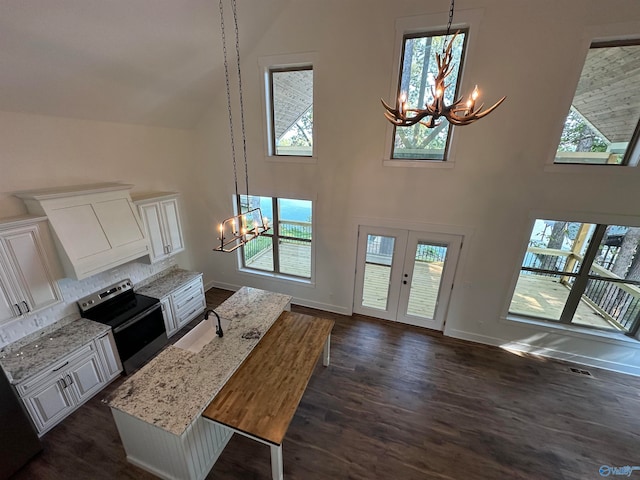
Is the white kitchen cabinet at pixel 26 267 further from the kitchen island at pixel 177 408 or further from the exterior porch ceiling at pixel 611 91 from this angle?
the exterior porch ceiling at pixel 611 91

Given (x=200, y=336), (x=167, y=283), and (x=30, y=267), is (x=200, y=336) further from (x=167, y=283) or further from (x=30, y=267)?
(x=30, y=267)

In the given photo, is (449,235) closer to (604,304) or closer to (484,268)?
(484,268)

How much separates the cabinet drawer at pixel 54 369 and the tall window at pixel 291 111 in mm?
4038

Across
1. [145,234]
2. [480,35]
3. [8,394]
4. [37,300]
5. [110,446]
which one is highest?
[480,35]

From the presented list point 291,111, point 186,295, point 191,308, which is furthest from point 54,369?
point 291,111

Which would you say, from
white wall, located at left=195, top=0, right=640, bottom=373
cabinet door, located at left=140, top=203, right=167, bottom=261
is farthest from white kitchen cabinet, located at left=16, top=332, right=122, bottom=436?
white wall, located at left=195, top=0, right=640, bottom=373

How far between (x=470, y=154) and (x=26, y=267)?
5811 mm

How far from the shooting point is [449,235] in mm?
4395

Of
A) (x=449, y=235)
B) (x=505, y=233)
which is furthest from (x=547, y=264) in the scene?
(x=449, y=235)

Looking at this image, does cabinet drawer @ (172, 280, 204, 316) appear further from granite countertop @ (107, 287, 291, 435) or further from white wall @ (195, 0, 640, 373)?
white wall @ (195, 0, 640, 373)

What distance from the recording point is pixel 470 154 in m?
3.90

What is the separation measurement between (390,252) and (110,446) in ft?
15.3

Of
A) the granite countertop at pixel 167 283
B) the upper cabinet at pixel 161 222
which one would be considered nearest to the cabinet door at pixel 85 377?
the granite countertop at pixel 167 283

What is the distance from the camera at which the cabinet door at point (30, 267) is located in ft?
9.09
